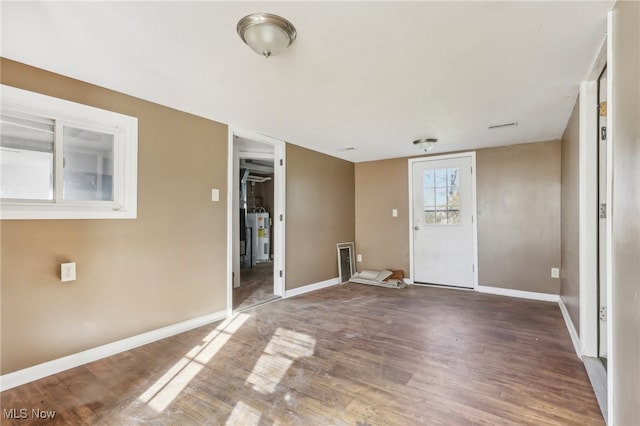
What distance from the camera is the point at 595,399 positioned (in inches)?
67.4

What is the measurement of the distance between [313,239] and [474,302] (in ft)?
7.59

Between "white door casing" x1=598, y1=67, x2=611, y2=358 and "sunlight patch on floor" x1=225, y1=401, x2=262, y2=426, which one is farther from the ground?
"white door casing" x1=598, y1=67, x2=611, y2=358

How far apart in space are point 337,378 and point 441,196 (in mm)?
3510

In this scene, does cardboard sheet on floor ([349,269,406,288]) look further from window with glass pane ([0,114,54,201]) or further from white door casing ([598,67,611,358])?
window with glass pane ([0,114,54,201])

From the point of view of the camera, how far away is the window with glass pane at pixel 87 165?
2.18 meters

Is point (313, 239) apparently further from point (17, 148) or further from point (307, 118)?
point (17, 148)

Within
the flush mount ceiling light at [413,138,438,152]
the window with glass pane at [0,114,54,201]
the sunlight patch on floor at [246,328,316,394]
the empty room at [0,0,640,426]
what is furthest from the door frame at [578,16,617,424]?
the window with glass pane at [0,114,54,201]

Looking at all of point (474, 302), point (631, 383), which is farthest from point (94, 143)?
point (474, 302)

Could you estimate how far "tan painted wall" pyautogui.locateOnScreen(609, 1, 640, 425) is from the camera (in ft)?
3.52

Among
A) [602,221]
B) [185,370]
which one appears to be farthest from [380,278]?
[185,370]

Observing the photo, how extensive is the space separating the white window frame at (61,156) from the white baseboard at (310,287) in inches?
87.5

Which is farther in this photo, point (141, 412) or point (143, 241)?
point (143, 241)

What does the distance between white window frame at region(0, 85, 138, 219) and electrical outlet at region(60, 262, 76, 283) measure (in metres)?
0.34

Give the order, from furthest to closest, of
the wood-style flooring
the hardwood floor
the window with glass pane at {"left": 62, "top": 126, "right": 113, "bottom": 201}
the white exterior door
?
the white exterior door
the wood-style flooring
the window with glass pane at {"left": 62, "top": 126, "right": 113, "bottom": 201}
the hardwood floor
